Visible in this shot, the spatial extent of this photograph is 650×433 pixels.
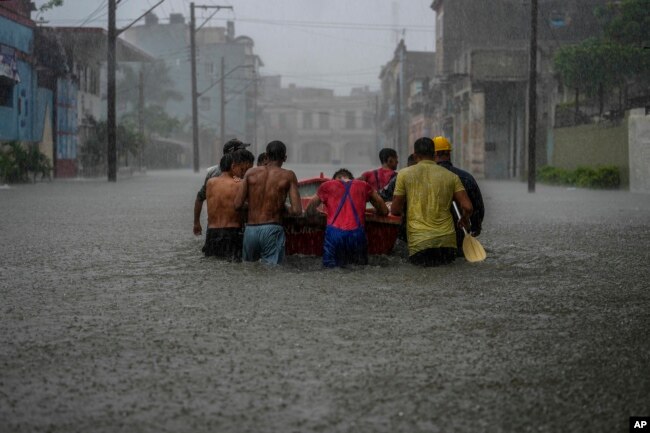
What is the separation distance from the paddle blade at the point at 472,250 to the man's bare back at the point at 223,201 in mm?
2217

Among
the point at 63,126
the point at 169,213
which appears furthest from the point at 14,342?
the point at 63,126

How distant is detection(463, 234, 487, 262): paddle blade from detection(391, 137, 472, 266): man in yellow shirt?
24cm

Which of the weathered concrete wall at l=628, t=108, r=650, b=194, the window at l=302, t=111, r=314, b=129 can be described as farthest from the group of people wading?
the window at l=302, t=111, r=314, b=129

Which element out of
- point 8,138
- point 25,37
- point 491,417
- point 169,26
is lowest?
point 491,417

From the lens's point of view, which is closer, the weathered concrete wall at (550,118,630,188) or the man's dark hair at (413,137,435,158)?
the man's dark hair at (413,137,435,158)

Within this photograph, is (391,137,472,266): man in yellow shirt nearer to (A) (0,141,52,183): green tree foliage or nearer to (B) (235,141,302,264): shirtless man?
(B) (235,141,302,264): shirtless man

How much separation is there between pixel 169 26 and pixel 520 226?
251 feet

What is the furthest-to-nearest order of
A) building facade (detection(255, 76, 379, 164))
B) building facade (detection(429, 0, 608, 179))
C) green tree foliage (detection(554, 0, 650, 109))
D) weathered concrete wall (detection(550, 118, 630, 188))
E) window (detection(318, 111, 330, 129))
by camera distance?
1. window (detection(318, 111, 330, 129))
2. building facade (detection(255, 76, 379, 164))
3. building facade (detection(429, 0, 608, 179))
4. green tree foliage (detection(554, 0, 650, 109))
5. weathered concrete wall (detection(550, 118, 630, 188))

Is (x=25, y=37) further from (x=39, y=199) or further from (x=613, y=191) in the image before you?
(x=613, y=191)

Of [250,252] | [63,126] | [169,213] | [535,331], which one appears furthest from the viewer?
[63,126]

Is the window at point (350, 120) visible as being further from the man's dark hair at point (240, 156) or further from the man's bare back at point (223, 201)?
the man's bare back at point (223, 201)

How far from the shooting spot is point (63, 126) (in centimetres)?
3725

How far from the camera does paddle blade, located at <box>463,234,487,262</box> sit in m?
8.90

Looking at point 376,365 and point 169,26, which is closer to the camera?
point 376,365
